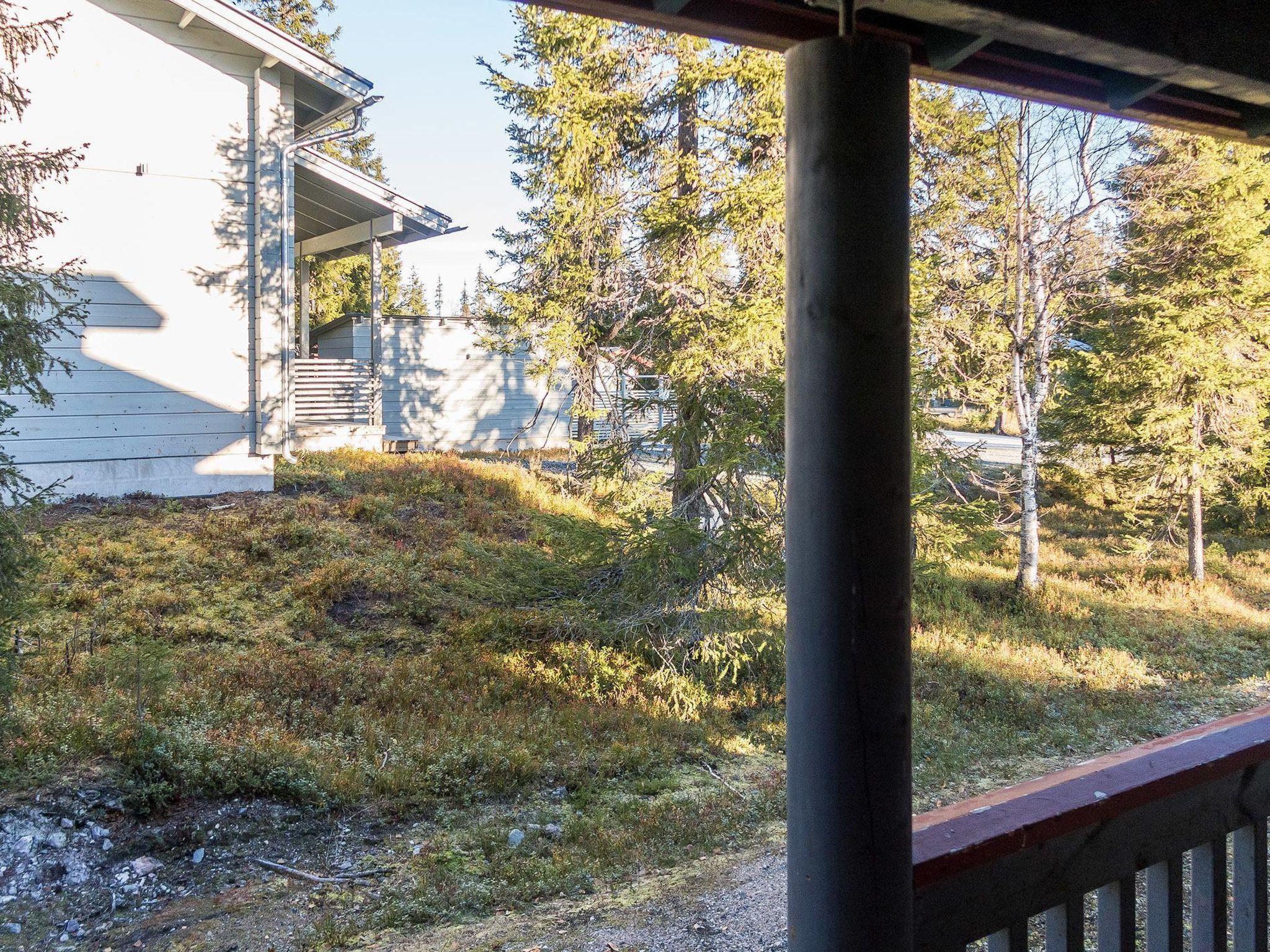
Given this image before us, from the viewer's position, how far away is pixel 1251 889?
196 cm

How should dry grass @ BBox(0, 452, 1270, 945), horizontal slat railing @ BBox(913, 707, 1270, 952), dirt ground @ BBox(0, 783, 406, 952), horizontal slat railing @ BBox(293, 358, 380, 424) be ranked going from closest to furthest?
horizontal slat railing @ BBox(913, 707, 1270, 952)
dirt ground @ BBox(0, 783, 406, 952)
dry grass @ BBox(0, 452, 1270, 945)
horizontal slat railing @ BBox(293, 358, 380, 424)

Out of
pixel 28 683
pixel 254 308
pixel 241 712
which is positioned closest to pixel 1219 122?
pixel 241 712

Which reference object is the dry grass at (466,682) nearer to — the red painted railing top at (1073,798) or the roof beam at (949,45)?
the red painted railing top at (1073,798)

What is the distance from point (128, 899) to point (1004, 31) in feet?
19.0

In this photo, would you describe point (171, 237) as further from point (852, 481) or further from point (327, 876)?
point (852, 481)

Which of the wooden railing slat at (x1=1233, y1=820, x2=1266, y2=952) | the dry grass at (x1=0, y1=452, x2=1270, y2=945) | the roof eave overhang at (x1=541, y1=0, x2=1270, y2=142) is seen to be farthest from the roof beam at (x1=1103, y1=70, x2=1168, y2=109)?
the dry grass at (x1=0, y1=452, x2=1270, y2=945)

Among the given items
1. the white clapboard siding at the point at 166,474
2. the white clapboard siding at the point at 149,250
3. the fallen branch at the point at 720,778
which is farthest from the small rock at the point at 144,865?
the white clapboard siding at the point at 149,250

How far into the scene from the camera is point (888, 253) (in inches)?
60.7

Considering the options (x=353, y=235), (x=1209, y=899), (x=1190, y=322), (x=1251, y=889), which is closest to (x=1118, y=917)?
(x=1209, y=899)

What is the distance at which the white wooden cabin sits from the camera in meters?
11.2

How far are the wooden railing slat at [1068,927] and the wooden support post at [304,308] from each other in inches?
693

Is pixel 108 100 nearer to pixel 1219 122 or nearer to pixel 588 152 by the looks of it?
pixel 588 152

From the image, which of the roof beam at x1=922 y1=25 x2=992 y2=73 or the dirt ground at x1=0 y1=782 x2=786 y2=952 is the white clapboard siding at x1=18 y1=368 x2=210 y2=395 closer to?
the dirt ground at x1=0 y1=782 x2=786 y2=952

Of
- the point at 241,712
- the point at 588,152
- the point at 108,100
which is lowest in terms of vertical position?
the point at 241,712
